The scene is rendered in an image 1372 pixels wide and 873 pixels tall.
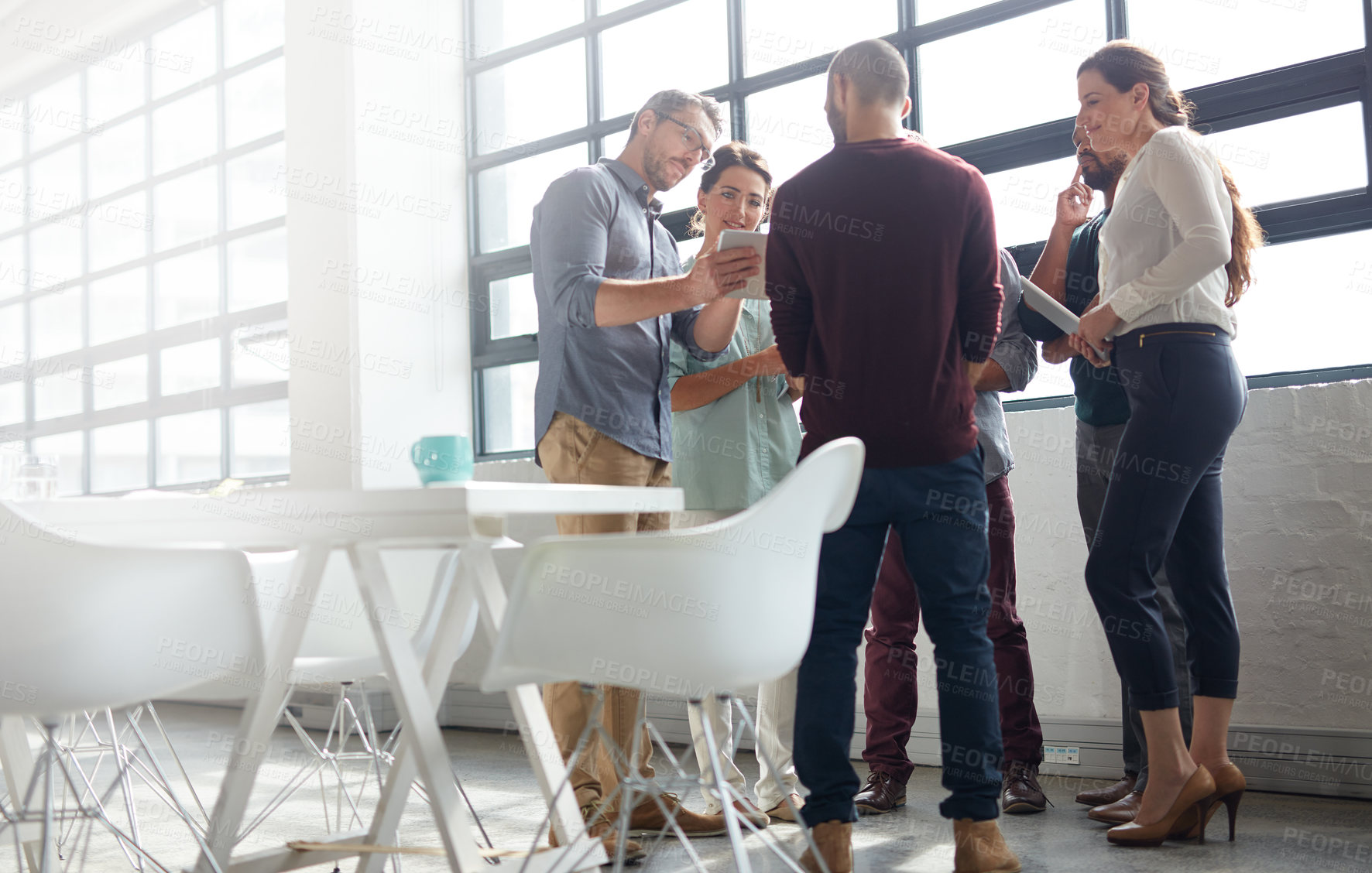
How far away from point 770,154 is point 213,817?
311 cm

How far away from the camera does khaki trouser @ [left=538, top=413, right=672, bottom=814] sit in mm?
2404

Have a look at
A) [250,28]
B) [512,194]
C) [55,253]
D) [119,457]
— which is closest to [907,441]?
[512,194]

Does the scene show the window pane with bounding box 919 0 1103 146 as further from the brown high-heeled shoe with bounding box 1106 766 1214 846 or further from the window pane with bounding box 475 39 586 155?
the brown high-heeled shoe with bounding box 1106 766 1214 846

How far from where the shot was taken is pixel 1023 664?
2.71 metres

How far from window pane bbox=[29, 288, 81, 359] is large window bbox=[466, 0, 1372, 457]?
3.84 m

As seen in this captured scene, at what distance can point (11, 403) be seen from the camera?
7906mm

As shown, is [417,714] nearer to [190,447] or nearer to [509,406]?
[509,406]

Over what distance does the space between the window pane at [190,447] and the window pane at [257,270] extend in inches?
26.5

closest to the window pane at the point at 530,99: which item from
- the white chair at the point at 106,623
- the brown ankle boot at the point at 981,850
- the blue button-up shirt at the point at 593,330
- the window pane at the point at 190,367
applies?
the window pane at the point at 190,367

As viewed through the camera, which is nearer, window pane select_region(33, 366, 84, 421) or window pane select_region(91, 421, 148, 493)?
window pane select_region(91, 421, 148, 493)

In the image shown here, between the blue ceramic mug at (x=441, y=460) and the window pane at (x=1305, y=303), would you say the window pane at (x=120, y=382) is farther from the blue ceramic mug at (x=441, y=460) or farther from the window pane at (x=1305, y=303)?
the window pane at (x=1305, y=303)

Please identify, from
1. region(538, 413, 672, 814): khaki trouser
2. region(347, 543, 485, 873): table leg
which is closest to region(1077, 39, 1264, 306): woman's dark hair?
region(538, 413, 672, 814): khaki trouser

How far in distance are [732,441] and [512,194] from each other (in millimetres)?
2754

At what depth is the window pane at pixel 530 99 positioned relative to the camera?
4859mm
